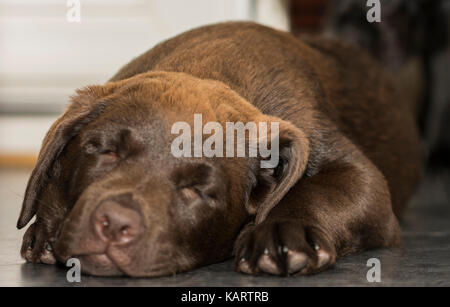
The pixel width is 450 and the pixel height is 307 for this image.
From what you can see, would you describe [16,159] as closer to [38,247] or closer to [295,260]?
[38,247]

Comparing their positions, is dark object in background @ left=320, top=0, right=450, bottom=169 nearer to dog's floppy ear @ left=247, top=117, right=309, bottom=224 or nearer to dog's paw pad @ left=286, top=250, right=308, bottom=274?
dog's floppy ear @ left=247, top=117, right=309, bottom=224

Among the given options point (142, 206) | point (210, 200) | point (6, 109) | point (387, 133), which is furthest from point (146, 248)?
point (6, 109)

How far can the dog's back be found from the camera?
305cm

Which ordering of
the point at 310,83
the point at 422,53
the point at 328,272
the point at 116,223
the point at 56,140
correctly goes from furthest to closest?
1. the point at 422,53
2. the point at 310,83
3. the point at 56,140
4. the point at 328,272
5. the point at 116,223

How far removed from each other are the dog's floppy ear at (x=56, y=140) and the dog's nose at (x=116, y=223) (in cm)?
46

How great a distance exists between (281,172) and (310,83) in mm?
598

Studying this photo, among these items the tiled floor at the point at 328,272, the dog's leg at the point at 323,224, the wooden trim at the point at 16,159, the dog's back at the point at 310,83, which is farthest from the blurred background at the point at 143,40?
the dog's leg at the point at 323,224

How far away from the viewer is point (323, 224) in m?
2.69

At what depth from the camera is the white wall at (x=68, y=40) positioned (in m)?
6.82

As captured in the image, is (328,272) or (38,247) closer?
(328,272)

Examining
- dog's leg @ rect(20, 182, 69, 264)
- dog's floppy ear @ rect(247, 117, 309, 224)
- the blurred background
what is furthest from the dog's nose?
the blurred background

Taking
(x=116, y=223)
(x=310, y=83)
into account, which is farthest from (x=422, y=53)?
(x=116, y=223)

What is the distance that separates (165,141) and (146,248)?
34cm

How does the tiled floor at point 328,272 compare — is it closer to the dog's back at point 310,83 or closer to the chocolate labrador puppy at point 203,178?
the chocolate labrador puppy at point 203,178
